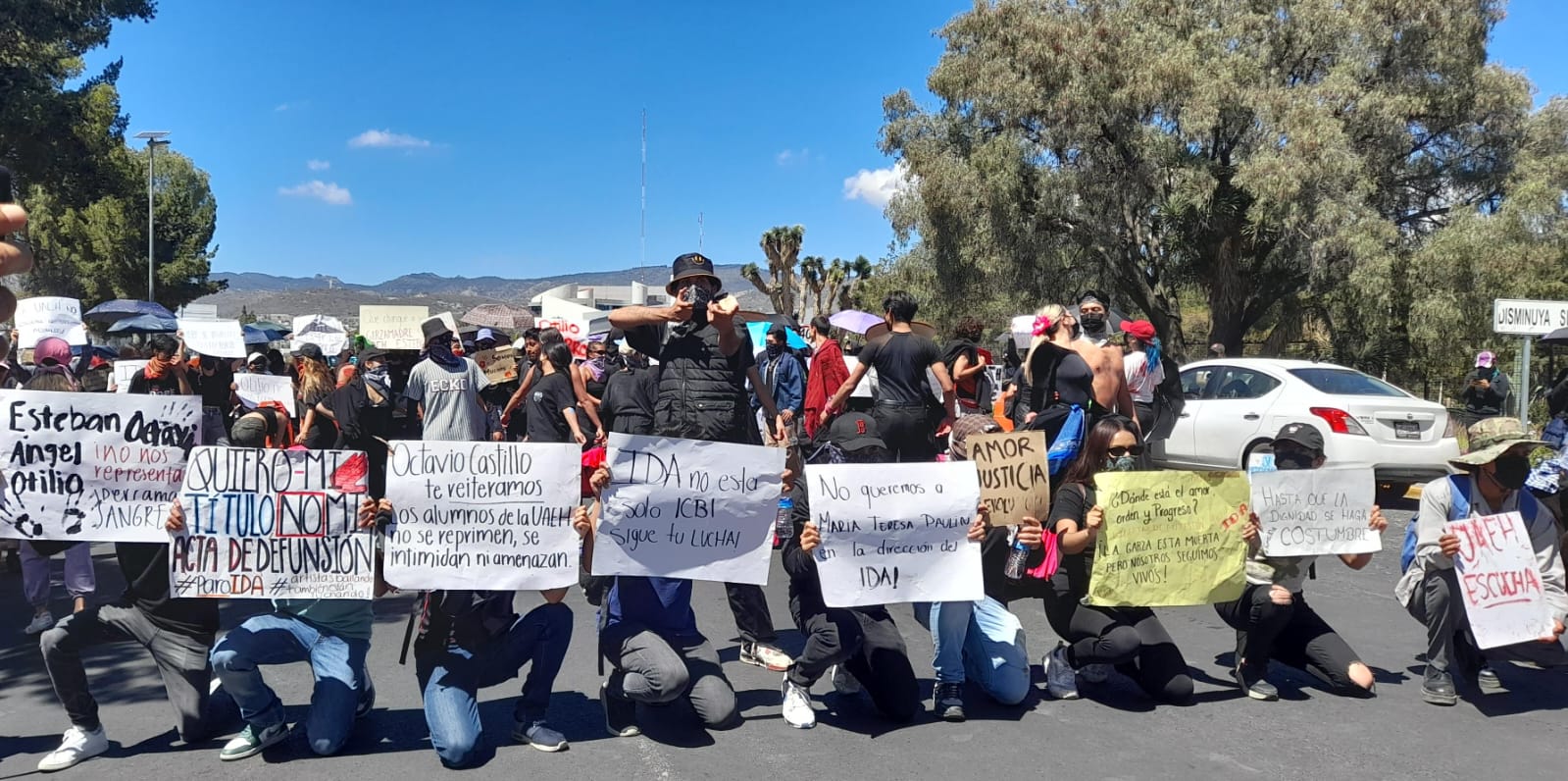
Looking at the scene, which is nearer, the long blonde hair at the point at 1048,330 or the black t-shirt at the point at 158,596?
the black t-shirt at the point at 158,596

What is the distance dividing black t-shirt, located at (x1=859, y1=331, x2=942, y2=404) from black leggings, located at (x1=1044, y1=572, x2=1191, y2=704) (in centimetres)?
205

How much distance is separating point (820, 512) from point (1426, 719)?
9.43ft

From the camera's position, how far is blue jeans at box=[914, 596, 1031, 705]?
16.2 feet

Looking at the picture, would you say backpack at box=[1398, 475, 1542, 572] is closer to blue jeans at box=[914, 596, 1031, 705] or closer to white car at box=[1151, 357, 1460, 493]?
blue jeans at box=[914, 596, 1031, 705]

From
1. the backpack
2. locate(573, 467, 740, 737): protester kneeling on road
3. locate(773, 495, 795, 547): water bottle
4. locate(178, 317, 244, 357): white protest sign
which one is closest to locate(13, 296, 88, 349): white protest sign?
locate(178, 317, 244, 357): white protest sign

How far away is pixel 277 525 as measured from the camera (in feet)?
14.8

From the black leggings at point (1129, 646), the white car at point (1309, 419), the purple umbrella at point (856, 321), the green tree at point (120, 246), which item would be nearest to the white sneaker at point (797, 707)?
the black leggings at point (1129, 646)

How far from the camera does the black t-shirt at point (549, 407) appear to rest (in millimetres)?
8546

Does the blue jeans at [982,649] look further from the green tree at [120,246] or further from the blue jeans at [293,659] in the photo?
the green tree at [120,246]

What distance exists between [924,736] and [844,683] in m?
0.50

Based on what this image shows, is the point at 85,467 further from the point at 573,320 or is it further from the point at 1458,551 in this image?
the point at 573,320

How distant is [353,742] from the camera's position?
4.50m

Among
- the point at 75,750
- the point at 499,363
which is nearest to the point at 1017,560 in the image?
the point at 75,750

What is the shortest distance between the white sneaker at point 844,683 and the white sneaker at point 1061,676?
945 millimetres
